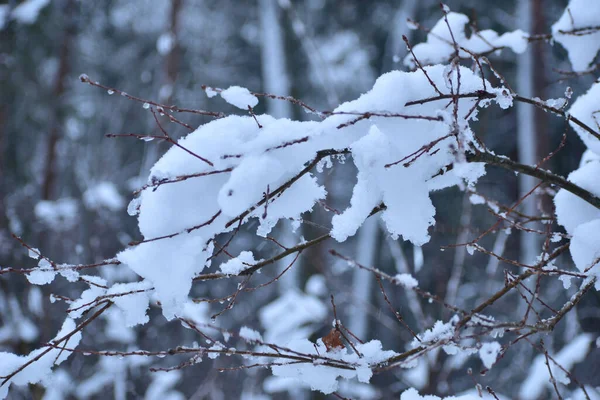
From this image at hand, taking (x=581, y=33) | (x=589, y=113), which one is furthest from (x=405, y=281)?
(x=581, y=33)

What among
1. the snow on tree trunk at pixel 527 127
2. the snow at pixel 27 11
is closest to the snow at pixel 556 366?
the snow on tree trunk at pixel 527 127

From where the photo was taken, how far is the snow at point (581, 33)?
212 centimetres

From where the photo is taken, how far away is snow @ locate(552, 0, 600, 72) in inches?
83.7

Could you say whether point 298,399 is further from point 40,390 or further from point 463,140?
point 463,140

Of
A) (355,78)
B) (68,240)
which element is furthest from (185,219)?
(355,78)

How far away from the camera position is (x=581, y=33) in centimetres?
216

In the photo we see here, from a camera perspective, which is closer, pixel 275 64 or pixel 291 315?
pixel 291 315

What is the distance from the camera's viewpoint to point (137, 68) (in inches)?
392

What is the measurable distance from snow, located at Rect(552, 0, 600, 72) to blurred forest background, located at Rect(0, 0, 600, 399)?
0.61 feet

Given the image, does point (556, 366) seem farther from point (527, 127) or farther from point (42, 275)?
point (42, 275)

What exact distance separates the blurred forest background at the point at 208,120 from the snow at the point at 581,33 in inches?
7.3

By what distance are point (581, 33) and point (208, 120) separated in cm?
679

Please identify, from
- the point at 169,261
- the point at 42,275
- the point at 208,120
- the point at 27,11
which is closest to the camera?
the point at 169,261

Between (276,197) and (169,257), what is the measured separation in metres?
0.32
